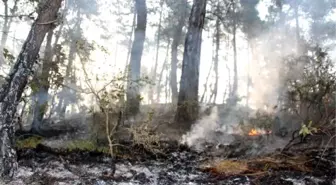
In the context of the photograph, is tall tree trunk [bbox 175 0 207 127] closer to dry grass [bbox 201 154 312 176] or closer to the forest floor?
the forest floor

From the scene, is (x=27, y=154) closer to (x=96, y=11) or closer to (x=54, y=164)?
(x=54, y=164)

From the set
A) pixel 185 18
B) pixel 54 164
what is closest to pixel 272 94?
pixel 185 18

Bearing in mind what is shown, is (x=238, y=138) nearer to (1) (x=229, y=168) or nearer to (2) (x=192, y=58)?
(2) (x=192, y=58)

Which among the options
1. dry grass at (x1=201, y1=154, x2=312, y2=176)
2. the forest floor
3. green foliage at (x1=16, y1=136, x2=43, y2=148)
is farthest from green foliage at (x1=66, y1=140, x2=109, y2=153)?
dry grass at (x1=201, y1=154, x2=312, y2=176)

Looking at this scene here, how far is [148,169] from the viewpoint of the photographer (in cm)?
777

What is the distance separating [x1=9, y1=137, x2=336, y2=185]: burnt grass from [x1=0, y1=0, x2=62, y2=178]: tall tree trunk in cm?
50

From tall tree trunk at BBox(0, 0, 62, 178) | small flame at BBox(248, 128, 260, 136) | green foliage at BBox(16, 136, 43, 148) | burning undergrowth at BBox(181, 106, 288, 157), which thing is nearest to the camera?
tall tree trunk at BBox(0, 0, 62, 178)

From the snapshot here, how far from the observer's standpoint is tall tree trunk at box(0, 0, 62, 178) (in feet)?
18.6

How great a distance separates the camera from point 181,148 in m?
9.95

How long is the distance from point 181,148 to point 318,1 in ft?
59.7

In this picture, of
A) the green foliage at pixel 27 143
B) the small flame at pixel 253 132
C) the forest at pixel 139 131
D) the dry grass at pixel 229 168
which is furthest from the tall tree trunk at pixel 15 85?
the small flame at pixel 253 132

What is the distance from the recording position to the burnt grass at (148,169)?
670 cm

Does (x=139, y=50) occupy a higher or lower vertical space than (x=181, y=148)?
higher

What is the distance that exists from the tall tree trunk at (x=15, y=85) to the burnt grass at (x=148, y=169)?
0.50 m
